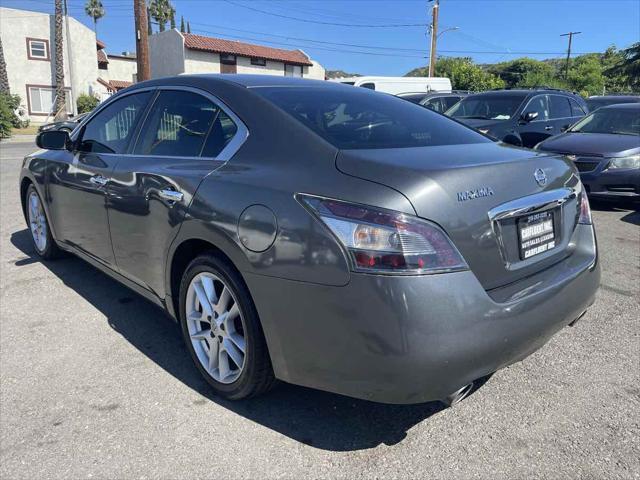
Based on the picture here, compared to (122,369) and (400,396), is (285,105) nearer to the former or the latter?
(400,396)

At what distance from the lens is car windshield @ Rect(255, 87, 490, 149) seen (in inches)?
104

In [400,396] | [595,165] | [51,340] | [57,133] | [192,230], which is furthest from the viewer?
[595,165]

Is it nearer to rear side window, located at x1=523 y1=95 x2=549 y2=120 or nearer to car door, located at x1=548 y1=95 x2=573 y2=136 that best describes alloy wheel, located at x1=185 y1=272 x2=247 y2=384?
rear side window, located at x1=523 y1=95 x2=549 y2=120

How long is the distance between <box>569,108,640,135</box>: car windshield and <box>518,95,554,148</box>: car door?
2.66 feet

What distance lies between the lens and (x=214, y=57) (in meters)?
43.3

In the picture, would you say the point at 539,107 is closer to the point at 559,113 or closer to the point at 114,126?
the point at 559,113

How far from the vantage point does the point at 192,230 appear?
8.95ft

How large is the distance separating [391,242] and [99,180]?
7.93 feet

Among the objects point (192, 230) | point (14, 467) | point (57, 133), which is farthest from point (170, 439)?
point (57, 133)

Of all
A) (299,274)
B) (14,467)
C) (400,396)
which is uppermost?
(299,274)

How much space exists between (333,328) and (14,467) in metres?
1.52

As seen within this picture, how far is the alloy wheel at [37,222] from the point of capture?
4930 mm

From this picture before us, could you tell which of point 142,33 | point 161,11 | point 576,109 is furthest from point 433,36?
point 161,11

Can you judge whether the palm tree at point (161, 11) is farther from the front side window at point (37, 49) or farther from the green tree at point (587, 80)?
the green tree at point (587, 80)
